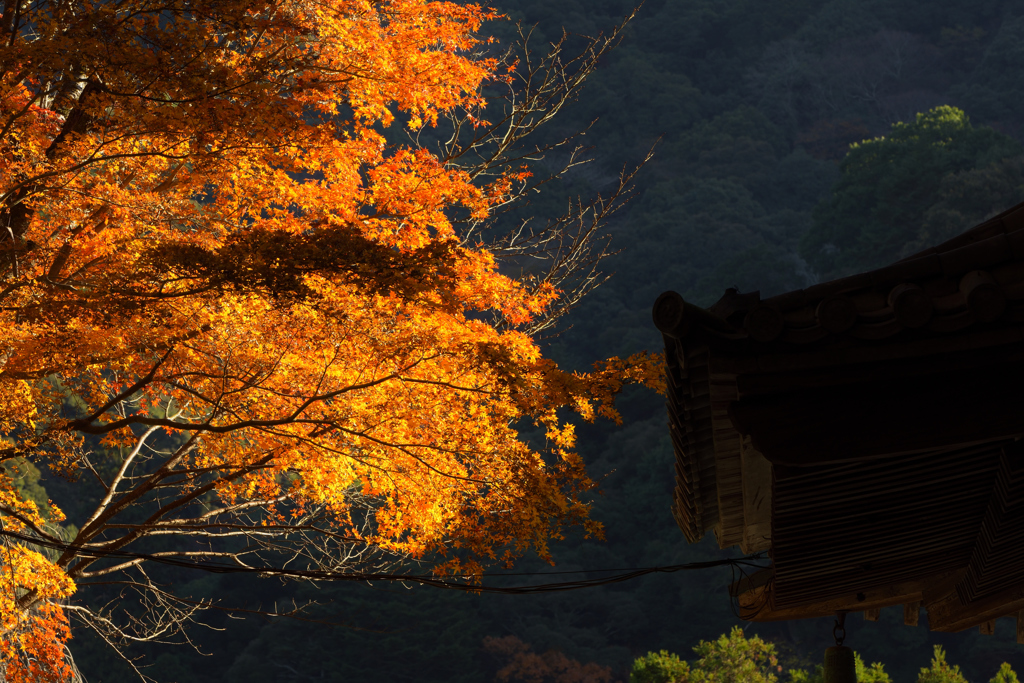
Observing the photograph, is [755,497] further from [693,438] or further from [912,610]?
[912,610]

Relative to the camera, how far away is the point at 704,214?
3947cm

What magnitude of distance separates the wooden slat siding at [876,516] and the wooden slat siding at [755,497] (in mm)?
239

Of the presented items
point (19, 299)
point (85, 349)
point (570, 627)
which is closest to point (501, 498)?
point (85, 349)

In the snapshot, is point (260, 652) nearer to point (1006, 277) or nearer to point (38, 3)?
point (38, 3)

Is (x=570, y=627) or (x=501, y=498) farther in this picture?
(x=570, y=627)

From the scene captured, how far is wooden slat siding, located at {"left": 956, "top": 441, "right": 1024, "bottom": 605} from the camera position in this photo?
2.11 meters

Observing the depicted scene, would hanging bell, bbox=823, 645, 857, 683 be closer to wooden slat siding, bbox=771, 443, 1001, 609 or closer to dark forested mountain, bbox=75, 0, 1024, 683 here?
wooden slat siding, bbox=771, 443, 1001, 609

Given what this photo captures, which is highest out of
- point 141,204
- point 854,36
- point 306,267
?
point 854,36

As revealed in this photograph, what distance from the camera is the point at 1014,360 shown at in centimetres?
181

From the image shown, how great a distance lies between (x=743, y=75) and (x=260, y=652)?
4145 centimetres

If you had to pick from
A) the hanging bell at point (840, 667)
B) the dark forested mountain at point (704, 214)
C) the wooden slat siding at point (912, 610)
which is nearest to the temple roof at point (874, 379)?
the hanging bell at point (840, 667)

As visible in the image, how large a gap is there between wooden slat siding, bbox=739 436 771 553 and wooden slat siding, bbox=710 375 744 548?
0.02m

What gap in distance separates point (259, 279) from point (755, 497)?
3.21m

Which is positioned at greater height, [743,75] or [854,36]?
[854,36]
